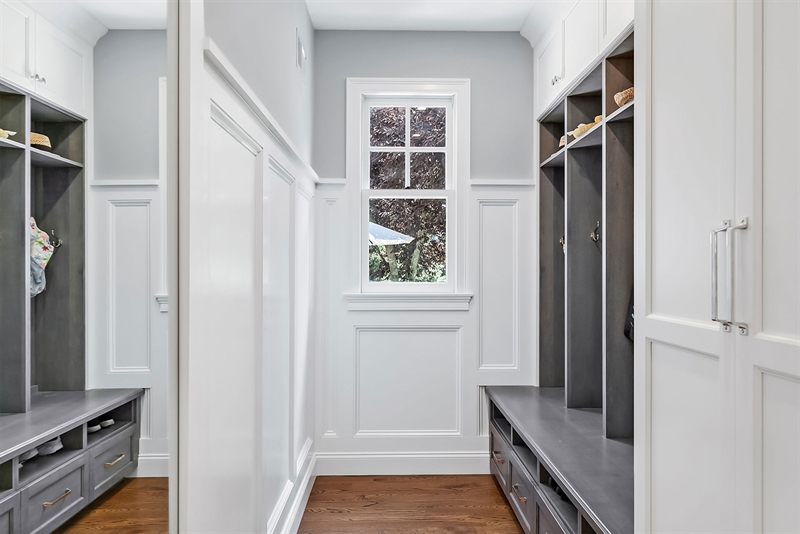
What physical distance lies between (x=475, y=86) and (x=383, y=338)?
5.33ft

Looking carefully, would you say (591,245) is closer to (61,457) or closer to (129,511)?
(129,511)

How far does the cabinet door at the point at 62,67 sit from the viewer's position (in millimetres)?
533

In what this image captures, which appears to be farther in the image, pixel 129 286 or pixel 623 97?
pixel 623 97

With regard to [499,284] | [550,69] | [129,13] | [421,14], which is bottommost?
[499,284]

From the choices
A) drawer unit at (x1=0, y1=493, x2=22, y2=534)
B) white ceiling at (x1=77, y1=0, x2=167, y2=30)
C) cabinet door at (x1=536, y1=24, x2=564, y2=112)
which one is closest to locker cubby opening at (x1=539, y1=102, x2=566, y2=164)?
cabinet door at (x1=536, y1=24, x2=564, y2=112)

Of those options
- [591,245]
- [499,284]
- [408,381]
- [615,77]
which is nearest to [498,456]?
[408,381]

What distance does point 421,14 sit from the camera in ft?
9.23

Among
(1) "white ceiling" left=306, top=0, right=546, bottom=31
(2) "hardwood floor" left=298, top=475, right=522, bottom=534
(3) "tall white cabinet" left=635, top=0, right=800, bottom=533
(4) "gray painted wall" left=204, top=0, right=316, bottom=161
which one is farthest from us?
(1) "white ceiling" left=306, top=0, right=546, bottom=31

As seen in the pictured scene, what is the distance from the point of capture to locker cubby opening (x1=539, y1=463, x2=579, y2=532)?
1689mm

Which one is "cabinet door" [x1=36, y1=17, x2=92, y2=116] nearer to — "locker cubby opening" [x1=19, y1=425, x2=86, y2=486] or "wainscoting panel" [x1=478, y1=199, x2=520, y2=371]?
"locker cubby opening" [x1=19, y1=425, x2=86, y2=486]

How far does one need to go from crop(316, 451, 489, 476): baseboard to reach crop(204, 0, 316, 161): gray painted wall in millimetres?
1783

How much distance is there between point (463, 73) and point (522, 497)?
2350mm

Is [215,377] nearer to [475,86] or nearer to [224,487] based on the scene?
[224,487]

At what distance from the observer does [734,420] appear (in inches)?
33.4
